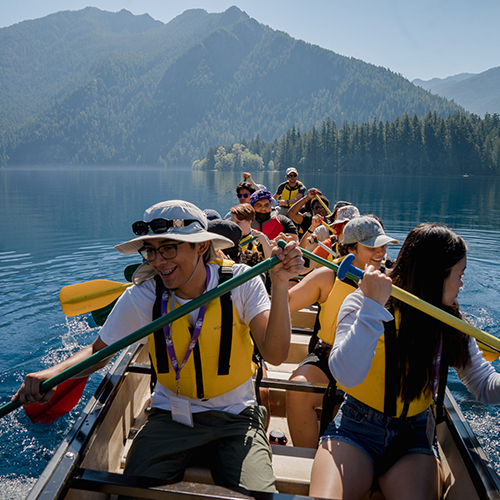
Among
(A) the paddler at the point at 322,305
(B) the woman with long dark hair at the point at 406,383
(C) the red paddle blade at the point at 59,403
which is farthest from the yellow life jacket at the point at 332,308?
(C) the red paddle blade at the point at 59,403

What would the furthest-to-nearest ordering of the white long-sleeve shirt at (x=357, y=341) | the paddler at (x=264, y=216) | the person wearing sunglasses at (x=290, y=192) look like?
the person wearing sunglasses at (x=290, y=192), the paddler at (x=264, y=216), the white long-sleeve shirt at (x=357, y=341)

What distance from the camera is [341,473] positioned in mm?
2262

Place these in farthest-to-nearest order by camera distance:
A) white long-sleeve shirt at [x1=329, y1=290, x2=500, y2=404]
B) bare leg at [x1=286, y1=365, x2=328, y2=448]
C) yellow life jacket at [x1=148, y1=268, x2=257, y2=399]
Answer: bare leg at [x1=286, y1=365, x2=328, y2=448] → yellow life jacket at [x1=148, y1=268, x2=257, y2=399] → white long-sleeve shirt at [x1=329, y1=290, x2=500, y2=404]

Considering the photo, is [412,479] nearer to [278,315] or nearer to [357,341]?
[357,341]

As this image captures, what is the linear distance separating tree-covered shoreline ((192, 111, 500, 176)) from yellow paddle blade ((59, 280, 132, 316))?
98.5 m

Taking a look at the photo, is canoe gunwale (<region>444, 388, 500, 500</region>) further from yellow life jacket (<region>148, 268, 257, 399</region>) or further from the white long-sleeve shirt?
yellow life jacket (<region>148, 268, 257, 399</region>)

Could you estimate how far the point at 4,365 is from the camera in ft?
22.3

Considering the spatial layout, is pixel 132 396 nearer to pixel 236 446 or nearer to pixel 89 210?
pixel 236 446

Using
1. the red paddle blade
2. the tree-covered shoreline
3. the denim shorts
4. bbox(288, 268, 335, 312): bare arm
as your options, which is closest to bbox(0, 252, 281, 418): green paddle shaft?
the red paddle blade

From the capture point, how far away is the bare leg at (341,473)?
87.0 inches

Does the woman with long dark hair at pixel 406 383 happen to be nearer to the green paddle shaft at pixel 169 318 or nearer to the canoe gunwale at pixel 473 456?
the canoe gunwale at pixel 473 456

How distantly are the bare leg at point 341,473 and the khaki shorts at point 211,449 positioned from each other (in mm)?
264

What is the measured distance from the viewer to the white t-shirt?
102 inches

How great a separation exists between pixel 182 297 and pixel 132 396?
162 centimetres
